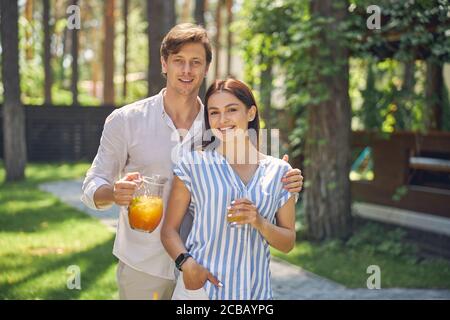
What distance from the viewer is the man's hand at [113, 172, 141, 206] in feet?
9.59

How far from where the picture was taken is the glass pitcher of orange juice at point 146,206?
2986 mm

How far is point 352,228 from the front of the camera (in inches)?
366

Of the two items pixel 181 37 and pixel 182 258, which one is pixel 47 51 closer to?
pixel 181 37

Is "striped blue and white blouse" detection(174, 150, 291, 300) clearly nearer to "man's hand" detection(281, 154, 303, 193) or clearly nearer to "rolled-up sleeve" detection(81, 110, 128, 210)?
"man's hand" detection(281, 154, 303, 193)

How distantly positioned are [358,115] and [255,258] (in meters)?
7.42

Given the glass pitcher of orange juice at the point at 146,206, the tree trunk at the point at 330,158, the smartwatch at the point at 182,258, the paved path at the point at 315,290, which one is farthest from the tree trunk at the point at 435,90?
the smartwatch at the point at 182,258

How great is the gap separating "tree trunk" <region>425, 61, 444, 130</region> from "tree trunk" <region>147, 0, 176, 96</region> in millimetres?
3725

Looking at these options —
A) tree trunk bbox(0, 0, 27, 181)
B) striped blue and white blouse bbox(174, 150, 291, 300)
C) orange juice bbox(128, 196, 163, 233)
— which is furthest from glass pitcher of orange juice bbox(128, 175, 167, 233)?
tree trunk bbox(0, 0, 27, 181)

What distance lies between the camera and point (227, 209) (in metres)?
2.82

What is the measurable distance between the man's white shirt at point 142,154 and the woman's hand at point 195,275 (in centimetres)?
48

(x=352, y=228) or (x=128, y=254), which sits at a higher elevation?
(x=128, y=254)
